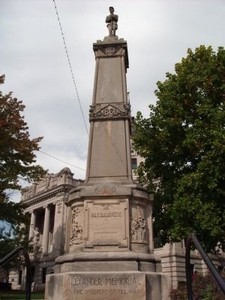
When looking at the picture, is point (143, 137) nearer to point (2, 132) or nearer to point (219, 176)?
point (219, 176)

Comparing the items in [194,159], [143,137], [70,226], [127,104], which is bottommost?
[70,226]

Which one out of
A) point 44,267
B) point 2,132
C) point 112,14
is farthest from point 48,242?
point 112,14

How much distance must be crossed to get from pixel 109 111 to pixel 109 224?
139 inches

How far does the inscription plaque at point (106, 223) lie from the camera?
9.84 metres

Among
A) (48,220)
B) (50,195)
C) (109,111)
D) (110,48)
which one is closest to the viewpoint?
(109,111)

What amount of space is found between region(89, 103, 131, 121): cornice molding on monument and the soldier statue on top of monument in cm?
296

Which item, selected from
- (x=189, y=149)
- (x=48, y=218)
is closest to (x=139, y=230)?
(x=189, y=149)

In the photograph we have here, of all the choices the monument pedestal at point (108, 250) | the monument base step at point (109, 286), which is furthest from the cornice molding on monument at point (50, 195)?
the monument base step at point (109, 286)

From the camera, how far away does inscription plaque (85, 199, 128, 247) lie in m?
9.84

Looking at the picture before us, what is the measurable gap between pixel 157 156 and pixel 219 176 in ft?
12.9

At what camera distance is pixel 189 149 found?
65.7 feet

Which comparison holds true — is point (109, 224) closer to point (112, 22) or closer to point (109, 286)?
point (109, 286)

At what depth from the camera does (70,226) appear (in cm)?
1045

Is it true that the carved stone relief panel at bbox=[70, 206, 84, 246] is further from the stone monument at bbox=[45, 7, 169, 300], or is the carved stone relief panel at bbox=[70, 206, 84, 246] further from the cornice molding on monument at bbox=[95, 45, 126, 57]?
the cornice molding on monument at bbox=[95, 45, 126, 57]
